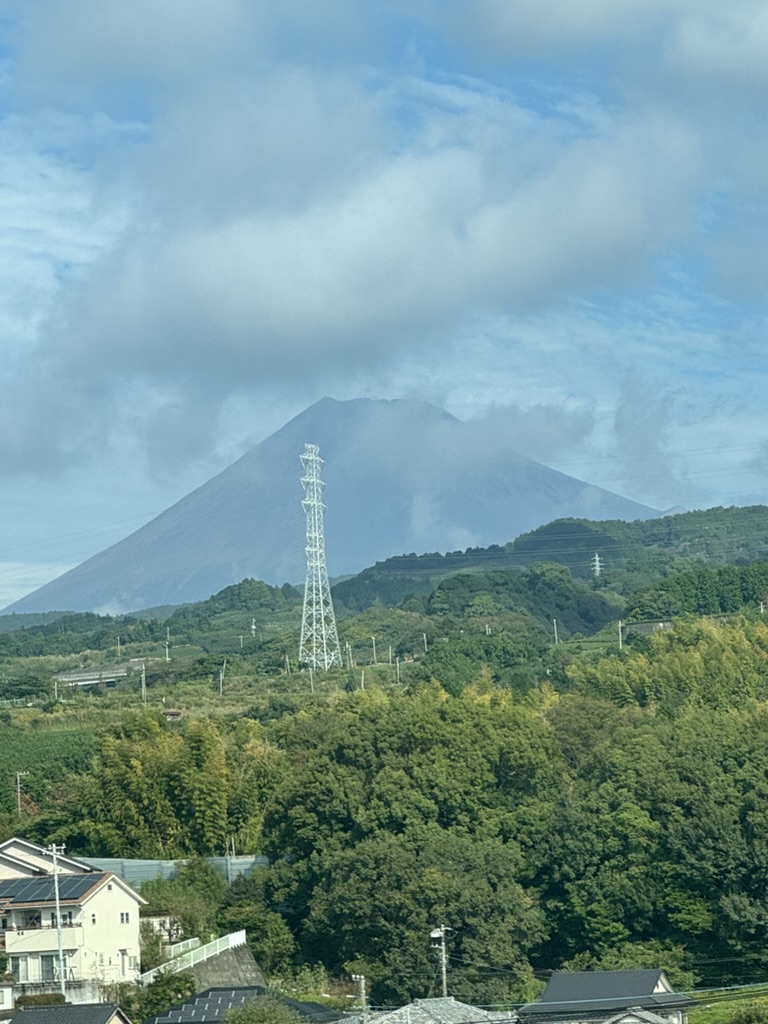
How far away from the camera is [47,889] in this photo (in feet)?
126

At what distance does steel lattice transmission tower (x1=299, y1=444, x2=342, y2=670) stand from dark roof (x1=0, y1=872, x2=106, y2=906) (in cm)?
4845

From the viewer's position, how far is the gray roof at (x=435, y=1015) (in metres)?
30.2

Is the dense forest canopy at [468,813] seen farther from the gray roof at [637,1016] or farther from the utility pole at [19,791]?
the gray roof at [637,1016]

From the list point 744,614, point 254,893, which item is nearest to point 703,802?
point 254,893

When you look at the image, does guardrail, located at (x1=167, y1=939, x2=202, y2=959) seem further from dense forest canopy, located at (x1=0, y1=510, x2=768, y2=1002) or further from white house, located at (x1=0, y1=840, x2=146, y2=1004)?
dense forest canopy, located at (x1=0, y1=510, x2=768, y2=1002)

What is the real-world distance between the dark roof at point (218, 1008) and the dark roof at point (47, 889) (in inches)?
188

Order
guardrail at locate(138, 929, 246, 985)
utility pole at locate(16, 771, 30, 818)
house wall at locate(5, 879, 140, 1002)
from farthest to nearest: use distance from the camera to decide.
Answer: utility pole at locate(16, 771, 30, 818), house wall at locate(5, 879, 140, 1002), guardrail at locate(138, 929, 246, 985)

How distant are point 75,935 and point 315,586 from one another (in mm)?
60764

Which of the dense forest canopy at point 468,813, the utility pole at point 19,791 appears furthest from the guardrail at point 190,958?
the utility pole at point 19,791

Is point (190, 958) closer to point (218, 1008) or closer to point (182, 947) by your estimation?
point (182, 947)

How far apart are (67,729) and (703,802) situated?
3714 centimetres

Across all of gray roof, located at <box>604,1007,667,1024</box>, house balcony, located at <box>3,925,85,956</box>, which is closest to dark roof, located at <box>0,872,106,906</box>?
house balcony, located at <box>3,925,85,956</box>

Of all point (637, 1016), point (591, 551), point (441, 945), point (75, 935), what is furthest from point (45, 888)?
point (591, 551)

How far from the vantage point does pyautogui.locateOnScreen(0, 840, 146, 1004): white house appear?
1452 inches
